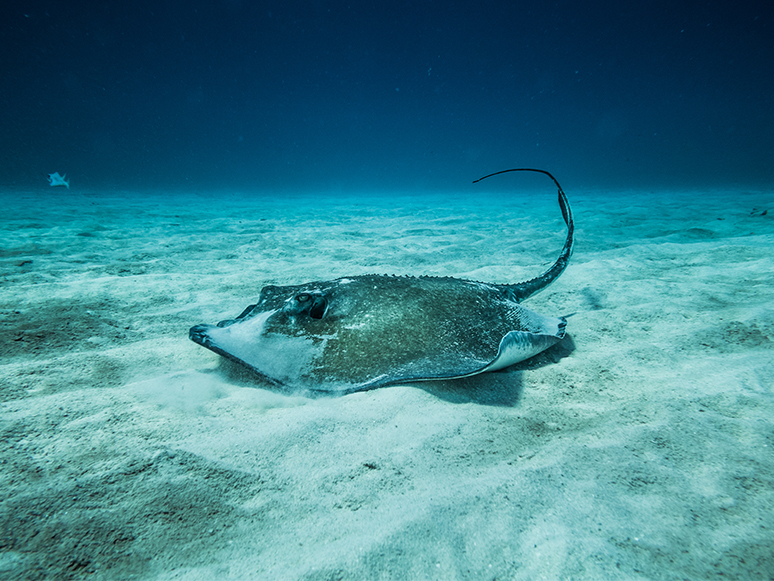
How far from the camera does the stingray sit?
5.71 feet

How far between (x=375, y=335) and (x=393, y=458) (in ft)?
2.34

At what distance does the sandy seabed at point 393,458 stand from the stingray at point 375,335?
184 millimetres

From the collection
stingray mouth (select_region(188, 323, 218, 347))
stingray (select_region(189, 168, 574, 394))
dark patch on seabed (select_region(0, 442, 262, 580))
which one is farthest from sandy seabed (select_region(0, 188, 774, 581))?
stingray mouth (select_region(188, 323, 218, 347))

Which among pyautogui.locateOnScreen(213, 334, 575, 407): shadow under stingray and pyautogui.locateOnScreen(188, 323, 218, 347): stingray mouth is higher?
pyautogui.locateOnScreen(188, 323, 218, 347): stingray mouth

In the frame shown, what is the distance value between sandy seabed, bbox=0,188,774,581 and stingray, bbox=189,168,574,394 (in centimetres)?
18

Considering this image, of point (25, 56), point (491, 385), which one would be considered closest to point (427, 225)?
point (491, 385)

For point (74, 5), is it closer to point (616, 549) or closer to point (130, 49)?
point (130, 49)

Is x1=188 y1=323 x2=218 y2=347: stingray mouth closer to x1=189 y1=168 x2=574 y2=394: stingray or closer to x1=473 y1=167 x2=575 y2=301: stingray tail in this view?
x1=189 y1=168 x2=574 y2=394: stingray

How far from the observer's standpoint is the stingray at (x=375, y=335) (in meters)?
1.74

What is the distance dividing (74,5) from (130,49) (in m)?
9.20

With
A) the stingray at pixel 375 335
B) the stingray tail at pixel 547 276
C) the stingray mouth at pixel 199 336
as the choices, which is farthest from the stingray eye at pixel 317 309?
the stingray tail at pixel 547 276

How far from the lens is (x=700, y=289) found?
3424 mm

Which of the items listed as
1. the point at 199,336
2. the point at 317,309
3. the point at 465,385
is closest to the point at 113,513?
the point at 199,336

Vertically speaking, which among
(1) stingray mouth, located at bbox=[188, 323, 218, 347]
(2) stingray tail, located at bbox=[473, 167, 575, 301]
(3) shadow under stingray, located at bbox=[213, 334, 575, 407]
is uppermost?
(2) stingray tail, located at bbox=[473, 167, 575, 301]
